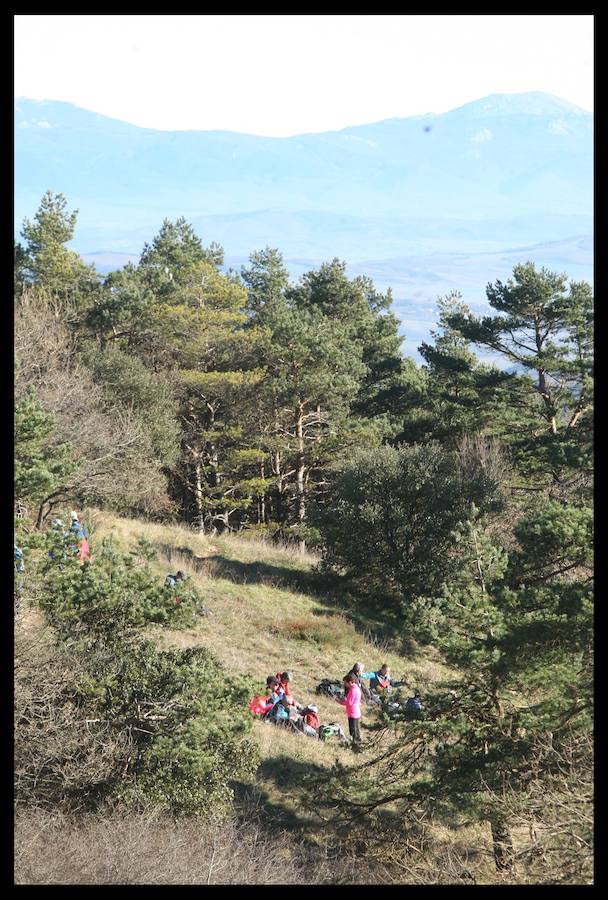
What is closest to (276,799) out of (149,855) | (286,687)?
(286,687)

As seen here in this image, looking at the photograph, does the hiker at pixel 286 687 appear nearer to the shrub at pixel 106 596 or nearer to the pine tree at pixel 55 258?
the shrub at pixel 106 596

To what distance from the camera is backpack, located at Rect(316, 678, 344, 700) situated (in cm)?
1627

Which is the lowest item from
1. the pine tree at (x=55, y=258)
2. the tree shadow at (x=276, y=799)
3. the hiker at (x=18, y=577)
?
the tree shadow at (x=276, y=799)

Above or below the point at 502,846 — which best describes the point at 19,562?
above

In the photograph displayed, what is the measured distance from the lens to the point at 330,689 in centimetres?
1630

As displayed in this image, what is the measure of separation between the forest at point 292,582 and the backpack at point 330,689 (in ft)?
1.41

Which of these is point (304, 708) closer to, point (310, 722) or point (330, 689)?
point (310, 722)

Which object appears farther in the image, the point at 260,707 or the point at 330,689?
the point at 330,689

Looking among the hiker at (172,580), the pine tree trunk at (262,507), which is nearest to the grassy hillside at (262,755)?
the hiker at (172,580)

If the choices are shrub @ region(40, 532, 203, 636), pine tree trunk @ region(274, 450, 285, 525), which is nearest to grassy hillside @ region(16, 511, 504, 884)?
shrub @ region(40, 532, 203, 636)

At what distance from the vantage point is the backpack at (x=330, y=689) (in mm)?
16266

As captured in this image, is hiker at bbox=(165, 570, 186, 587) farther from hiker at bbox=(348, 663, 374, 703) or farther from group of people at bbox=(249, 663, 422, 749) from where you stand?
hiker at bbox=(348, 663, 374, 703)

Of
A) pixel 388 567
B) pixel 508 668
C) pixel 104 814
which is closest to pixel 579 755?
pixel 508 668

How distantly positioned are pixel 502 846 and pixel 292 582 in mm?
14203
